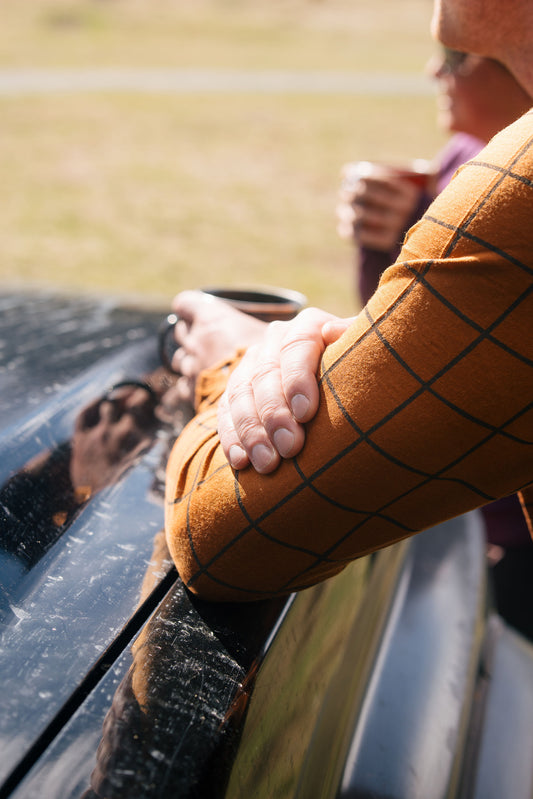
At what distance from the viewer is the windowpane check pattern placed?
737 millimetres

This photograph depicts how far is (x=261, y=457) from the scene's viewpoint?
89 cm

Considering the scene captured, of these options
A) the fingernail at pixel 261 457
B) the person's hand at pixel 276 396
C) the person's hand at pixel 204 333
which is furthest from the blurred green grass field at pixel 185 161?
the fingernail at pixel 261 457

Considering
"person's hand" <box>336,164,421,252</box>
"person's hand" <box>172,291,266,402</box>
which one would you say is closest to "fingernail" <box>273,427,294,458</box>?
"person's hand" <box>172,291,266,402</box>

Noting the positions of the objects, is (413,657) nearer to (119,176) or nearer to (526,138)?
(526,138)

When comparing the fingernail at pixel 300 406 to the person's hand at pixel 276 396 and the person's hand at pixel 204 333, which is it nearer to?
the person's hand at pixel 276 396

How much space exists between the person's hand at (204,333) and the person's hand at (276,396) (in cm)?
27

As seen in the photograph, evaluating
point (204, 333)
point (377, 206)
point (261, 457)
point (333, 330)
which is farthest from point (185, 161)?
point (261, 457)

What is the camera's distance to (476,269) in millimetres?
739

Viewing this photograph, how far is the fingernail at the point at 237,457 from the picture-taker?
921mm

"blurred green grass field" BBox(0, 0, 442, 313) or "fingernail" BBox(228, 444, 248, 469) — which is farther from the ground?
"blurred green grass field" BBox(0, 0, 442, 313)

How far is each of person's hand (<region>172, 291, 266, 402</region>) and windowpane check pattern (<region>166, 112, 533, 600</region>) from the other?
372 mm

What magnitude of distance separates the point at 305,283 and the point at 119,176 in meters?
4.22

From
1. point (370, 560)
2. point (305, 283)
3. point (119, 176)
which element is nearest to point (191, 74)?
point (119, 176)

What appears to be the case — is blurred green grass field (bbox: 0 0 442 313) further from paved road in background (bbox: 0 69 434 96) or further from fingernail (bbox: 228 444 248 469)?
fingernail (bbox: 228 444 248 469)
